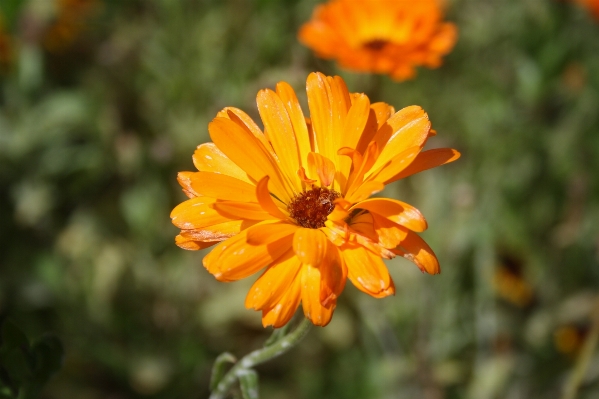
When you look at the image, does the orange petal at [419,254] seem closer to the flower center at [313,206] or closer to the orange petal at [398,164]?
the orange petal at [398,164]

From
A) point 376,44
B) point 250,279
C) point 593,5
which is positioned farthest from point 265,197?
point 593,5

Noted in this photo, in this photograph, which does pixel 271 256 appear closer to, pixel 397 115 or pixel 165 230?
pixel 397 115

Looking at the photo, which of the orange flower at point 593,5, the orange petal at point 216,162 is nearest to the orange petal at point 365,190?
the orange petal at point 216,162

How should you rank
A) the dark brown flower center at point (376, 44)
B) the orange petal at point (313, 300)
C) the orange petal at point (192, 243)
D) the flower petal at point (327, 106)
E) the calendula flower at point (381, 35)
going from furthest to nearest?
the dark brown flower center at point (376, 44)
the calendula flower at point (381, 35)
the flower petal at point (327, 106)
the orange petal at point (192, 243)
the orange petal at point (313, 300)

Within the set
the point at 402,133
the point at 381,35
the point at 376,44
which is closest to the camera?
the point at 402,133

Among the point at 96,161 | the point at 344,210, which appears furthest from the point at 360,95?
the point at 96,161

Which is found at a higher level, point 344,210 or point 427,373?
point 344,210

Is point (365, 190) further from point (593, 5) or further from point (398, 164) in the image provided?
point (593, 5)
